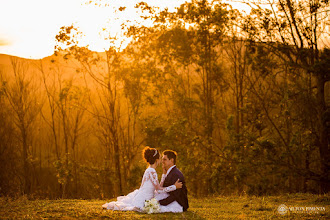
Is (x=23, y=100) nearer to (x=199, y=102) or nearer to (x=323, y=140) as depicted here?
(x=199, y=102)

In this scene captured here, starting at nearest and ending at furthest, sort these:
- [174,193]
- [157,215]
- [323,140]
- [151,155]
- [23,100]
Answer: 1. [157,215]
2. [174,193]
3. [151,155]
4. [323,140]
5. [23,100]

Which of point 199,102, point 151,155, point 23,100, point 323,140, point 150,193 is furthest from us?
point 23,100

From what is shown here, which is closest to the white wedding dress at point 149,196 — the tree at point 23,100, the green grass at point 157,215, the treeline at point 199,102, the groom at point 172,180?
the groom at point 172,180

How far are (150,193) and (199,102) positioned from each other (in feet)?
52.2

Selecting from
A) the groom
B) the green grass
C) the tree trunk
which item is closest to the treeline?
the tree trunk

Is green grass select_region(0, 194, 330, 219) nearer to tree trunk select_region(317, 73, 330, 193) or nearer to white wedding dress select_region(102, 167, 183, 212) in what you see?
white wedding dress select_region(102, 167, 183, 212)

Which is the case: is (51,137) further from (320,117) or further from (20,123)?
(320,117)

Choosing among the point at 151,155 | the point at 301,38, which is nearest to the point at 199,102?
the point at 301,38

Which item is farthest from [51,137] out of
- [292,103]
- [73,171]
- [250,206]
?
[250,206]

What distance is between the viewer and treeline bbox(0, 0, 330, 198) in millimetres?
17406

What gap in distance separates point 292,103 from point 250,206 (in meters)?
8.95

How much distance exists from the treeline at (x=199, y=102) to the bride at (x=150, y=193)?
7.67 meters

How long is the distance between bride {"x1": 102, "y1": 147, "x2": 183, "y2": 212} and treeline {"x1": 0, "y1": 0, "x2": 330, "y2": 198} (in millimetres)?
7666

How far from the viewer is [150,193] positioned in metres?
9.62
